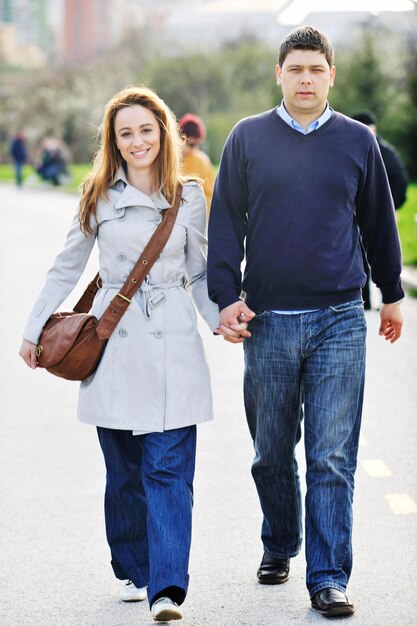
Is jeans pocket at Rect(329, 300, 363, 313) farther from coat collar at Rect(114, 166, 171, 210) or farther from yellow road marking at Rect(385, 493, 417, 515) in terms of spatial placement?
yellow road marking at Rect(385, 493, 417, 515)

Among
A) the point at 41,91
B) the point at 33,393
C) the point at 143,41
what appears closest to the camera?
the point at 33,393

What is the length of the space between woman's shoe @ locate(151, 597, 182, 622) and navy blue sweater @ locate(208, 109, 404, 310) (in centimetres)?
101

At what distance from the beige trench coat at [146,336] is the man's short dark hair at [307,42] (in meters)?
0.59

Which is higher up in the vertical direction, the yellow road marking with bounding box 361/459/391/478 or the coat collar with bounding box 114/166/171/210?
the coat collar with bounding box 114/166/171/210

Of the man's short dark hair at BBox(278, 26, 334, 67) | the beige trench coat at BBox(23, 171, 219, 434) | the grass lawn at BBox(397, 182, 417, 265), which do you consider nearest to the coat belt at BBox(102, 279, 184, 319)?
the beige trench coat at BBox(23, 171, 219, 434)

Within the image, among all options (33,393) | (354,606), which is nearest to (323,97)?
(354,606)

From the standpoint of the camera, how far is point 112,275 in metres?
4.15

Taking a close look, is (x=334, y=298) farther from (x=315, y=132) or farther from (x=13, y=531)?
(x=13, y=531)

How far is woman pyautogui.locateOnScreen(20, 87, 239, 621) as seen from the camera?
4.04 meters

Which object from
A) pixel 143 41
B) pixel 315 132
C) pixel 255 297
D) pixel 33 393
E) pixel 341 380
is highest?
pixel 143 41

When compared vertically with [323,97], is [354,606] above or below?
below

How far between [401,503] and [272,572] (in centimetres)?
122

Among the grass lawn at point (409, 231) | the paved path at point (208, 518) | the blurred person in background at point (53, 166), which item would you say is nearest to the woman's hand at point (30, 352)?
the paved path at point (208, 518)

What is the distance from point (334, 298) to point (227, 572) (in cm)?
120
